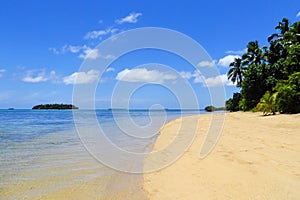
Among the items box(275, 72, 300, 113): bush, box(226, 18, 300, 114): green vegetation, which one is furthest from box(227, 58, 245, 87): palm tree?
box(275, 72, 300, 113): bush

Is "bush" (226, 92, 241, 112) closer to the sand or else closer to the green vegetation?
the green vegetation

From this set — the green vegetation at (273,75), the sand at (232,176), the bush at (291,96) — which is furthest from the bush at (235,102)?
the sand at (232,176)

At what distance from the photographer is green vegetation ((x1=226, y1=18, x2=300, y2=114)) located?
23.6 meters

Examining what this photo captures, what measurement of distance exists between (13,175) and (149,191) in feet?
12.3

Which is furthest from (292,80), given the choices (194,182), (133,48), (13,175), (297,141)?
(13,175)

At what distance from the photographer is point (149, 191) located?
5.51 meters

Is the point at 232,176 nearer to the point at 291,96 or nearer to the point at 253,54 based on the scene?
the point at 291,96

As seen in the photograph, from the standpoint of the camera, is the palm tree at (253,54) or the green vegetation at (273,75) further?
the palm tree at (253,54)

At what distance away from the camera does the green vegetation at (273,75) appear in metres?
23.6

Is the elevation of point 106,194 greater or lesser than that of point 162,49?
lesser

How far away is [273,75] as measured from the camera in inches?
1507

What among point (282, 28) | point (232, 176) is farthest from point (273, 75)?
point (232, 176)

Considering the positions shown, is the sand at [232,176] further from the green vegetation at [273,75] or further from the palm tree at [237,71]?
the palm tree at [237,71]

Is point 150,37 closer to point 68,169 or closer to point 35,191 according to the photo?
point 68,169
